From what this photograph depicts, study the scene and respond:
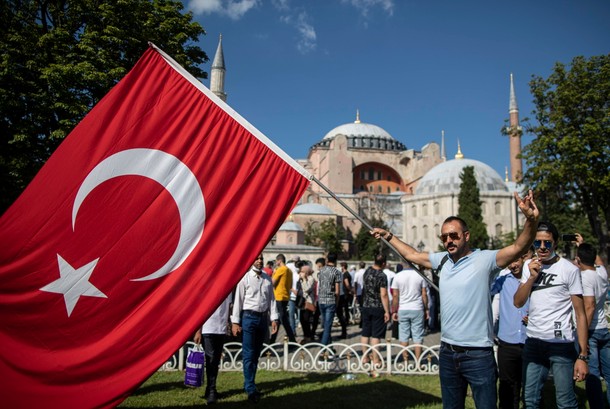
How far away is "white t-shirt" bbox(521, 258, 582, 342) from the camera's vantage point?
3.78 m

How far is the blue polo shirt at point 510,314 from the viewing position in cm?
452

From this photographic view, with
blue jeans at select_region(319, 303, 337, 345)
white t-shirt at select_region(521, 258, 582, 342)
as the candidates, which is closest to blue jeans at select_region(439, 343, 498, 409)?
white t-shirt at select_region(521, 258, 582, 342)

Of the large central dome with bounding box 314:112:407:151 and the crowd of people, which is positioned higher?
the large central dome with bounding box 314:112:407:151

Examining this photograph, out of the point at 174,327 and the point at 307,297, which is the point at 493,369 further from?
the point at 307,297

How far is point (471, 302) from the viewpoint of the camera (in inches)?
124

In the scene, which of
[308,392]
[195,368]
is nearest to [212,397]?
[195,368]

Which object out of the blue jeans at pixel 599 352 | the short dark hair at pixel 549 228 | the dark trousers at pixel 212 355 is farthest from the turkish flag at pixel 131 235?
the blue jeans at pixel 599 352

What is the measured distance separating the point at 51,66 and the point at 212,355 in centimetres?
1010

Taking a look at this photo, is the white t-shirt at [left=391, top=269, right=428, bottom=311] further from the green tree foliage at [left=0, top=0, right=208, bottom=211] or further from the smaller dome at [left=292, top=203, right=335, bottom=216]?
→ the smaller dome at [left=292, top=203, right=335, bottom=216]

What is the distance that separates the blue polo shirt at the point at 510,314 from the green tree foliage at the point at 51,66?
1132cm

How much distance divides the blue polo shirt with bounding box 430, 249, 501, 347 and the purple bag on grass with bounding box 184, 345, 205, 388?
301 centimetres

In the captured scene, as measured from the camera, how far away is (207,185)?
142 inches

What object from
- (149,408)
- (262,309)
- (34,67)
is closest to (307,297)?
(262,309)

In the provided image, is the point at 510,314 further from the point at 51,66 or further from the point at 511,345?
the point at 51,66
